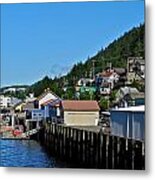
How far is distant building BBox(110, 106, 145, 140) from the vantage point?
2.38 meters

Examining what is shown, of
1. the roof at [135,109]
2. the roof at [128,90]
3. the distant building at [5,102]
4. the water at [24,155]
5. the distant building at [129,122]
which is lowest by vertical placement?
the water at [24,155]

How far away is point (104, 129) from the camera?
8.11 ft

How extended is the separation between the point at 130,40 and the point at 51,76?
15.0 inches

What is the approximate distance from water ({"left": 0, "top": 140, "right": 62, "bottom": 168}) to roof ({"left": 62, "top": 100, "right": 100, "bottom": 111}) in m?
0.22

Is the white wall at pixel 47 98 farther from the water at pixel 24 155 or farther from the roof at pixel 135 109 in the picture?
the roof at pixel 135 109

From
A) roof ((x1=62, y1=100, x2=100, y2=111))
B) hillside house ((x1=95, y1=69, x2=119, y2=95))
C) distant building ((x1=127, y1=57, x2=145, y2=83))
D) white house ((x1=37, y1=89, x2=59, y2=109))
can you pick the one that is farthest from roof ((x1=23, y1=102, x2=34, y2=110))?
distant building ((x1=127, y1=57, x2=145, y2=83))

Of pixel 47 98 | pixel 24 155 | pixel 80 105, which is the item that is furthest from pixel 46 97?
pixel 24 155

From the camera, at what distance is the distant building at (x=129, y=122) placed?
2.38 meters

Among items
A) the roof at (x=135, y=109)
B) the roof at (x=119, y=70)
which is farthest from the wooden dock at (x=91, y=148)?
the roof at (x=119, y=70)

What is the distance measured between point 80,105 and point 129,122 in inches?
9.2

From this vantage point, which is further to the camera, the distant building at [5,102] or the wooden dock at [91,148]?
Result: the distant building at [5,102]

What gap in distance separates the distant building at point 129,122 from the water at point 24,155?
0.30m

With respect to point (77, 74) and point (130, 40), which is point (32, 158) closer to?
point (77, 74)

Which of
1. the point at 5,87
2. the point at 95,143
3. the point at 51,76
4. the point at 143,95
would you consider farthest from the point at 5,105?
the point at 143,95
